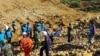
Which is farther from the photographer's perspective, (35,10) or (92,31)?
(35,10)

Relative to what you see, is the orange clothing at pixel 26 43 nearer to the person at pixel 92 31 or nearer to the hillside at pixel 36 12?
the person at pixel 92 31

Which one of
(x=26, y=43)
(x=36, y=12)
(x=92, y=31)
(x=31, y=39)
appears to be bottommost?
(x=36, y=12)

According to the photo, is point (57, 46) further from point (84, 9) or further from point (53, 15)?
point (84, 9)

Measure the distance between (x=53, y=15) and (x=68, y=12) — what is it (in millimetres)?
2561

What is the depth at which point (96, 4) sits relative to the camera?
42031mm

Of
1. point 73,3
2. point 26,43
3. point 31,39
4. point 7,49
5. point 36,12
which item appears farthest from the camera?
point 73,3

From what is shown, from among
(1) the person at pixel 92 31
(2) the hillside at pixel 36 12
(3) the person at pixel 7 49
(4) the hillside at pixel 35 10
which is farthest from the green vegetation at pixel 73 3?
(3) the person at pixel 7 49

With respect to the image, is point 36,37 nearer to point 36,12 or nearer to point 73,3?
point 36,12

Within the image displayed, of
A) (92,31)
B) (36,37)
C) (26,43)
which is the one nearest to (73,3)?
(36,37)

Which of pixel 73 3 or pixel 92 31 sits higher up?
pixel 92 31

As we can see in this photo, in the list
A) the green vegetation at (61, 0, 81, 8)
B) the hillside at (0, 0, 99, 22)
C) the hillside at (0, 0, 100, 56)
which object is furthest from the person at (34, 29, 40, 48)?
the green vegetation at (61, 0, 81, 8)

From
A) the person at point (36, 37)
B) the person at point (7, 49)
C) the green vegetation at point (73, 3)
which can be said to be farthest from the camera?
the green vegetation at point (73, 3)

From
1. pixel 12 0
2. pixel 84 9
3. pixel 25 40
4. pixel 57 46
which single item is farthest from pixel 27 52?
pixel 84 9

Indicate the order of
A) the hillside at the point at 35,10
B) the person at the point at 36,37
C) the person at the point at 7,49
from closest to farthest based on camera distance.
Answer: the person at the point at 7,49, the person at the point at 36,37, the hillside at the point at 35,10
